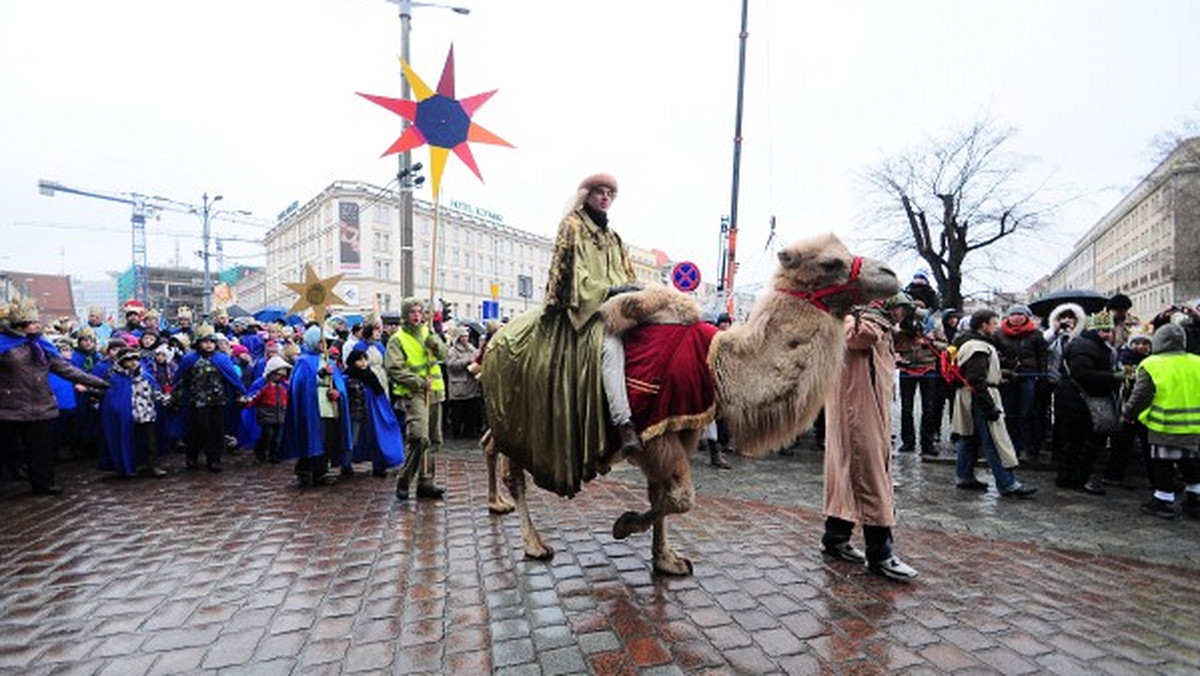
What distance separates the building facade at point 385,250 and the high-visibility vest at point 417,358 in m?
53.7

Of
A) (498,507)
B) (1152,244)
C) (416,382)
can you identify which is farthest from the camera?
(1152,244)

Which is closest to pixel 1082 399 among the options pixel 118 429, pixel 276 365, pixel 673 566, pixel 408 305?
pixel 673 566

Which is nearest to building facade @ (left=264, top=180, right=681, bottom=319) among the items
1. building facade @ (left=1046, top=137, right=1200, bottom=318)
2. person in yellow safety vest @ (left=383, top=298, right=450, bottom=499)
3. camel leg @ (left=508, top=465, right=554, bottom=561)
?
building facade @ (left=1046, top=137, right=1200, bottom=318)

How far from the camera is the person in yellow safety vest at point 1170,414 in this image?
6.30m

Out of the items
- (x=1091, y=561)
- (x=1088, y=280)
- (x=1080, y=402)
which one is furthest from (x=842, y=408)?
(x=1088, y=280)

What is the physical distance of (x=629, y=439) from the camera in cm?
385

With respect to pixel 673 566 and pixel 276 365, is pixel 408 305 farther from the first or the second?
pixel 673 566

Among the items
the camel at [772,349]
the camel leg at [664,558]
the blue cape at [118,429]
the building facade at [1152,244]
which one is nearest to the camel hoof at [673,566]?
the camel leg at [664,558]

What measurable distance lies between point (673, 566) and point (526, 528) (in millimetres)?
1186

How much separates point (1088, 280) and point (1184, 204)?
80976mm

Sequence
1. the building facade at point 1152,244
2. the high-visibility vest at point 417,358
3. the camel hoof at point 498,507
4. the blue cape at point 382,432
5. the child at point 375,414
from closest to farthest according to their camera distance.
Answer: the camel hoof at point 498,507
the high-visibility vest at point 417,358
the child at point 375,414
the blue cape at point 382,432
the building facade at point 1152,244

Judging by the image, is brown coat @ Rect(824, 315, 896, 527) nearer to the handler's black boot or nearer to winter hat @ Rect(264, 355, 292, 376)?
the handler's black boot

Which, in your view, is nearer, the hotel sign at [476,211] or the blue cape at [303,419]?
the blue cape at [303,419]

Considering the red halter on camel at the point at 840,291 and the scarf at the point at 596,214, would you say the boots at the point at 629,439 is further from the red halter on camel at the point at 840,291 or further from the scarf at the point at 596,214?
the scarf at the point at 596,214
